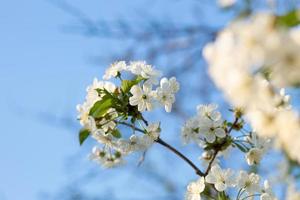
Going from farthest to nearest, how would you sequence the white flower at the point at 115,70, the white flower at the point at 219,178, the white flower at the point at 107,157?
the white flower at the point at 107,157 → the white flower at the point at 115,70 → the white flower at the point at 219,178

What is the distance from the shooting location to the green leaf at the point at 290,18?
685 millimetres

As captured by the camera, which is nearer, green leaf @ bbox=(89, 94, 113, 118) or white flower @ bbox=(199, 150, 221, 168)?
green leaf @ bbox=(89, 94, 113, 118)

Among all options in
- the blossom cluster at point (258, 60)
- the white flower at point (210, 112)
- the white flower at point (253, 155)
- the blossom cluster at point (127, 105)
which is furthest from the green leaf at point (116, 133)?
the blossom cluster at point (258, 60)

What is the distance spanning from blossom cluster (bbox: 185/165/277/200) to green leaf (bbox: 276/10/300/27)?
72 cm

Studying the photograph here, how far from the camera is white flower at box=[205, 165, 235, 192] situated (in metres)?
1.38

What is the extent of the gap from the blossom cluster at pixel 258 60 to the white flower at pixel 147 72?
0.79 m

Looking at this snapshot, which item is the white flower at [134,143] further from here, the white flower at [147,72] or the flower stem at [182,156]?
the white flower at [147,72]

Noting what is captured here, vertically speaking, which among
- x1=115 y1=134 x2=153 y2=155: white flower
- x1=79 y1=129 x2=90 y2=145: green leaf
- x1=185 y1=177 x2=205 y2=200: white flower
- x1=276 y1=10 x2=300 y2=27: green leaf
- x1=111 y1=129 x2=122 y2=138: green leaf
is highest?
x1=79 y1=129 x2=90 y2=145: green leaf

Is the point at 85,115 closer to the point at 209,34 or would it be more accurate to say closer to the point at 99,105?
the point at 99,105

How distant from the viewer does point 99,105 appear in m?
1.53

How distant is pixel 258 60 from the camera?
632mm

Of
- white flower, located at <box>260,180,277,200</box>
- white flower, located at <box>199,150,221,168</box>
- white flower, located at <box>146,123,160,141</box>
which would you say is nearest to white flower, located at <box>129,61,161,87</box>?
white flower, located at <box>146,123,160,141</box>

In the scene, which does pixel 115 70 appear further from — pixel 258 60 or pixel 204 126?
pixel 258 60

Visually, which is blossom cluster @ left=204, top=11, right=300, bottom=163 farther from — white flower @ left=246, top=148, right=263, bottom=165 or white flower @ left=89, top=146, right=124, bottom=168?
white flower @ left=89, top=146, right=124, bottom=168
